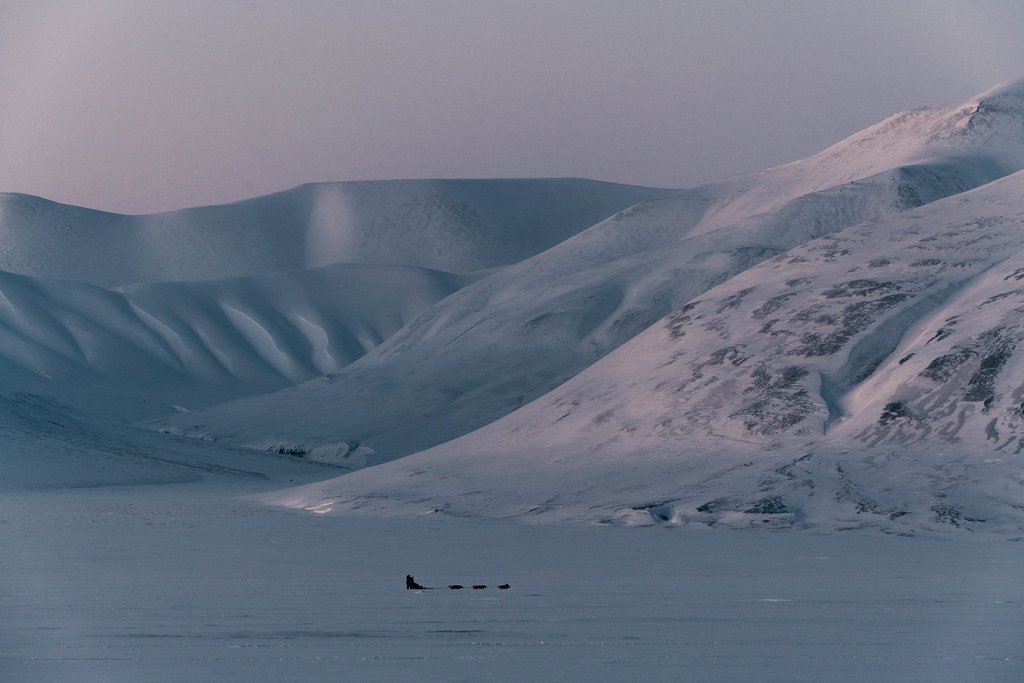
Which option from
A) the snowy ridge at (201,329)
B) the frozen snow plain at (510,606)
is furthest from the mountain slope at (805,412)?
the snowy ridge at (201,329)

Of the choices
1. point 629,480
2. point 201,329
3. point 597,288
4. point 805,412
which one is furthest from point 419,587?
point 201,329

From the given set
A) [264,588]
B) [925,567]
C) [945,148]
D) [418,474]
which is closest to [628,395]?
[418,474]

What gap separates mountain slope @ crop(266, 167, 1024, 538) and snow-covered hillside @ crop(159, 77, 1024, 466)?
28942 mm

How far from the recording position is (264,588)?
2350 cm

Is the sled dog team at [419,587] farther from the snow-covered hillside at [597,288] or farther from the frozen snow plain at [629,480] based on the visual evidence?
the snow-covered hillside at [597,288]

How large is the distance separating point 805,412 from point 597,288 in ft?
180

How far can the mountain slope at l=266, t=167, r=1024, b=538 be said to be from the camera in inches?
1484

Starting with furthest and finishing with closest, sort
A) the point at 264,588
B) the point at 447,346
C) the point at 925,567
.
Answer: the point at 447,346 < the point at 925,567 < the point at 264,588

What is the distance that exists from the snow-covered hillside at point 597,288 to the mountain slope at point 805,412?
95.0 feet

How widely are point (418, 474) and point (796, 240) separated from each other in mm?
51368

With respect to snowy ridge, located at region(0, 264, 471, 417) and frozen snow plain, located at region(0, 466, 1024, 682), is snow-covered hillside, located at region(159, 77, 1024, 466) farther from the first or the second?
frozen snow plain, located at region(0, 466, 1024, 682)

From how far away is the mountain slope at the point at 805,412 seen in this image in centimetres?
3769

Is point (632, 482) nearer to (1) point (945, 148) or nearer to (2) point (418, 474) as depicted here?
(2) point (418, 474)

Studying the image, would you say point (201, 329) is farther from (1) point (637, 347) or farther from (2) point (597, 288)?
(1) point (637, 347)
